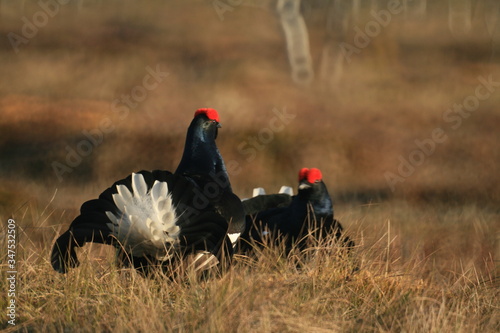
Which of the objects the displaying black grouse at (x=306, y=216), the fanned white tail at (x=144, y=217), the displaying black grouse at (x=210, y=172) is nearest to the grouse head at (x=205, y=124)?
the displaying black grouse at (x=210, y=172)

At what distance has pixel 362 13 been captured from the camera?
55.5 ft

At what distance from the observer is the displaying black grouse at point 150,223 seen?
4.20 metres

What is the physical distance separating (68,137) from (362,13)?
28.5 feet

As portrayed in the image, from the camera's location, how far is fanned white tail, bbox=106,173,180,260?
4191 mm

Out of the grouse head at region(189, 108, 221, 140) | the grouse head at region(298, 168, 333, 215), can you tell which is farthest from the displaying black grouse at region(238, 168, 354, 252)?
the grouse head at region(189, 108, 221, 140)

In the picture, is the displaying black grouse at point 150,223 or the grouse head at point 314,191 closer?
the displaying black grouse at point 150,223

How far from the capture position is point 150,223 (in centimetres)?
420

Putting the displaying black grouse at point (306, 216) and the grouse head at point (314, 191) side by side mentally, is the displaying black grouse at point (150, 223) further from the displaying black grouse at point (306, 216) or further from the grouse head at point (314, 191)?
the grouse head at point (314, 191)

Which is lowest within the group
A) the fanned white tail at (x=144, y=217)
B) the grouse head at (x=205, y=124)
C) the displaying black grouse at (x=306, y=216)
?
the displaying black grouse at (x=306, y=216)

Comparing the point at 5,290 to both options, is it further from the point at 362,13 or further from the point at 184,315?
the point at 362,13

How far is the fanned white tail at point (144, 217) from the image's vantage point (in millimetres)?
4191

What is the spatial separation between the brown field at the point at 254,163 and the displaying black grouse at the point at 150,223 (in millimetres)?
132

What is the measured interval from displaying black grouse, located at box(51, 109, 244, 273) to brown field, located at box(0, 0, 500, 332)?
0.13 meters

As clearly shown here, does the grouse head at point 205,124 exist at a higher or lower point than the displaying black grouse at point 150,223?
higher
